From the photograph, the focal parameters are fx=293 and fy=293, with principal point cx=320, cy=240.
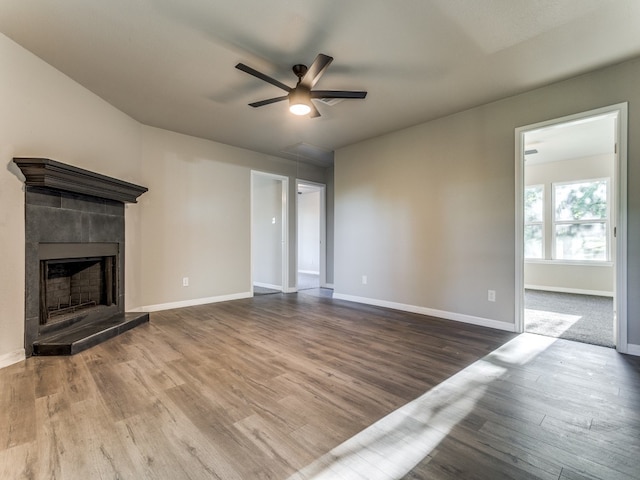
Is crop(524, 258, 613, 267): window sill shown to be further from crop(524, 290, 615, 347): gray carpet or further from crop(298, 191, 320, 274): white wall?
crop(298, 191, 320, 274): white wall

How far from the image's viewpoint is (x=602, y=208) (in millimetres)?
5395

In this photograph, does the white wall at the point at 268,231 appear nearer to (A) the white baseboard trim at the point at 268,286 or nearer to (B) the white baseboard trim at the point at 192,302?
(A) the white baseboard trim at the point at 268,286

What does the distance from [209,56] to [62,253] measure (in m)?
2.25

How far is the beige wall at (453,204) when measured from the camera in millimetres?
2717

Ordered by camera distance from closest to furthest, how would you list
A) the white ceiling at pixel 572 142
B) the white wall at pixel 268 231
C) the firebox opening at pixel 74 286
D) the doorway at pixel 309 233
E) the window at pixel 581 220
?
the firebox opening at pixel 74 286 → the white ceiling at pixel 572 142 → the window at pixel 581 220 → the white wall at pixel 268 231 → the doorway at pixel 309 233

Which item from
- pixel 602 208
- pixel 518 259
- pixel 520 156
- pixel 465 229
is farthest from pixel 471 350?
pixel 602 208

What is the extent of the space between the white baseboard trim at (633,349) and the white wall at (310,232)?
688cm

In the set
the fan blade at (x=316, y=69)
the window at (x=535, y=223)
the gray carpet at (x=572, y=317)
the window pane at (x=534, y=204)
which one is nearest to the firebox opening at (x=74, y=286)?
the fan blade at (x=316, y=69)

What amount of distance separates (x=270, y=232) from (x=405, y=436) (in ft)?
16.2

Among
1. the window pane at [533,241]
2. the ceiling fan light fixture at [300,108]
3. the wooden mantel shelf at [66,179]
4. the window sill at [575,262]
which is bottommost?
the window sill at [575,262]

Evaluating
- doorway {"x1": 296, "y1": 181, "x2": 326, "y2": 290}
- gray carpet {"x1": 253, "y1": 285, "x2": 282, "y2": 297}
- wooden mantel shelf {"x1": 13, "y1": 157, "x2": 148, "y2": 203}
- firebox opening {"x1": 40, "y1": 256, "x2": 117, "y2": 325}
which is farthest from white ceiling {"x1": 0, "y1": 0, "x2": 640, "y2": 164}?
doorway {"x1": 296, "y1": 181, "x2": 326, "y2": 290}

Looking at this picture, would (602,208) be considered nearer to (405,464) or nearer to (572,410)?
(572,410)

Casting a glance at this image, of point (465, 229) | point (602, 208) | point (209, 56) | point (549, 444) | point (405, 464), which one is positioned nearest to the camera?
point (405, 464)

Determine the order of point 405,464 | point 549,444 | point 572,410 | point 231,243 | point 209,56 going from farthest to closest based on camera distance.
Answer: point 231,243 < point 209,56 < point 572,410 < point 549,444 < point 405,464
